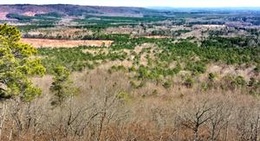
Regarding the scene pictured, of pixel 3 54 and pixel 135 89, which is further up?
pixel 3 54

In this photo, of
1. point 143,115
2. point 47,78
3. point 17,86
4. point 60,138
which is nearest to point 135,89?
point 47,78

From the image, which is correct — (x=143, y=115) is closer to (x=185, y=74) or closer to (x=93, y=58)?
(x=185, y=74)

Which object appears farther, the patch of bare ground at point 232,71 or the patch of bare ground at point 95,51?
the patch of bare ground at point 95,51

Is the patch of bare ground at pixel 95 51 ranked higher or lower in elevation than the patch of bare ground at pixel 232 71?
lower

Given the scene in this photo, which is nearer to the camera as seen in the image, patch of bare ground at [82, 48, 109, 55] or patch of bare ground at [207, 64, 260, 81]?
patch of bare ground at [207, 64, 260, 81]

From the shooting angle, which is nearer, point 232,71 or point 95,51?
point 232,71

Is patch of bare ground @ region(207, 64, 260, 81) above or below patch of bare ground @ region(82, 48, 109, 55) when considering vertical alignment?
above

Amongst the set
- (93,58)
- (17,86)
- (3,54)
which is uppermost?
(3,54)

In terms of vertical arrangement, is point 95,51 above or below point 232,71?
below

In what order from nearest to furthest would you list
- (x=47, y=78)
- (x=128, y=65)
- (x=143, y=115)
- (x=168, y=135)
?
(x=168, y=135)
(x=143, y=115)
(x=47, y=78)
(x=128, y=65)

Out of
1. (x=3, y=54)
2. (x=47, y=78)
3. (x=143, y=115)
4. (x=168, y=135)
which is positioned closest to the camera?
(x=3, y=54)

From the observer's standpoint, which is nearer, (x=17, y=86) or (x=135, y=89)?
(x=17, y=86)
